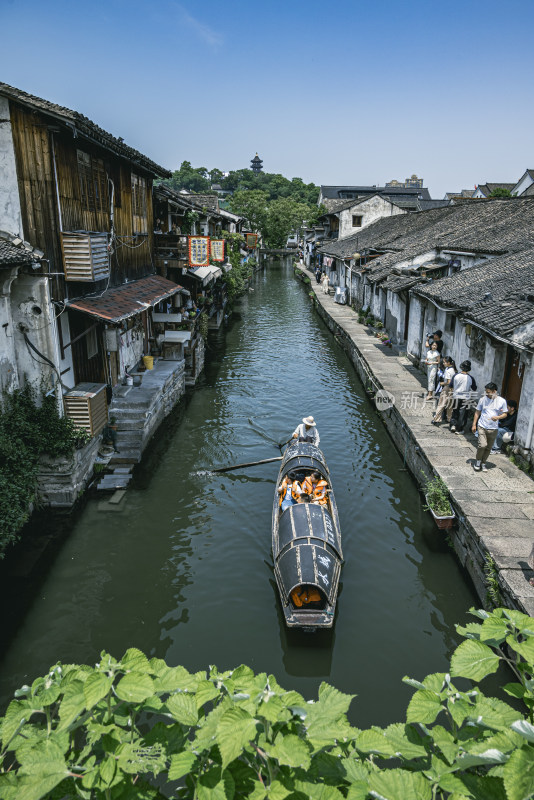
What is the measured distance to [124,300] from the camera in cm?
1478

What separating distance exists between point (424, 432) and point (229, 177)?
176 metres

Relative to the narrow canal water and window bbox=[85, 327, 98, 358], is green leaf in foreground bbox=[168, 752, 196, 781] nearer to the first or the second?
the narrow canal water

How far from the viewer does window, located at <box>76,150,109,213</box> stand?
43.0 ft

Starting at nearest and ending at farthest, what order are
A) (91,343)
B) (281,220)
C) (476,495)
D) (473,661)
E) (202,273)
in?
(473,661)
(476,495)
(91,343)
(202,273)
(281,220)

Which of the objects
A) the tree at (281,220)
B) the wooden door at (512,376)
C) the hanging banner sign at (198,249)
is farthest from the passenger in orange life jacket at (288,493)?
the tree at (281,220)

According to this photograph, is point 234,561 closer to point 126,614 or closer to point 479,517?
point 126,614

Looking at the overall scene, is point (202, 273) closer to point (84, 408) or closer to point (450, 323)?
point (450, 323)

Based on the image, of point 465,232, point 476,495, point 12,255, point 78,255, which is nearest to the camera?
point 12,255

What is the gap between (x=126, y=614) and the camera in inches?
367

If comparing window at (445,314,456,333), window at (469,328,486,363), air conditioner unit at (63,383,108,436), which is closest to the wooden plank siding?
air conditioner unit at (63,383,108,436)

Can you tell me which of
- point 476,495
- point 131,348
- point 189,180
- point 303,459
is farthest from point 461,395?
point 189,180

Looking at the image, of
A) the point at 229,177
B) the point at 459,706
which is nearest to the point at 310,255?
the point at 459,706

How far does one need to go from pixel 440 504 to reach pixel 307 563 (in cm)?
369

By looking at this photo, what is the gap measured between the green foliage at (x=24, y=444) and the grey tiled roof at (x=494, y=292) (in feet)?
32.2
